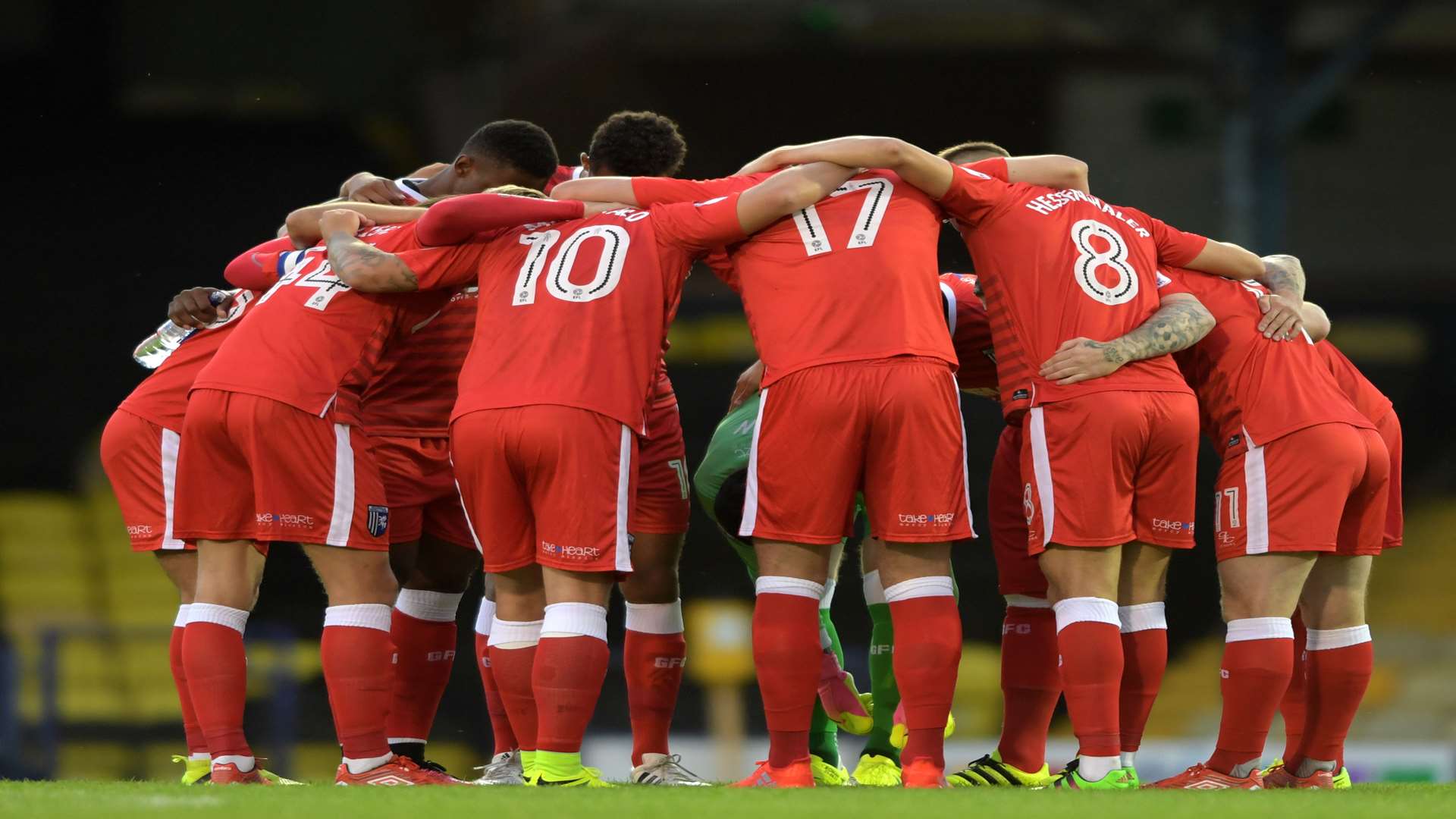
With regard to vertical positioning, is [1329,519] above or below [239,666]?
above

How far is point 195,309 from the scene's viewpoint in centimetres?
579

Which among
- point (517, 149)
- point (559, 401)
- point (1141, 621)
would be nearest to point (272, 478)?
point (559, 401)

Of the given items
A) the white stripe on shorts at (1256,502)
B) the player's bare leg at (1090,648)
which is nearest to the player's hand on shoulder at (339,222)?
the player's bare leg at (1090,648)

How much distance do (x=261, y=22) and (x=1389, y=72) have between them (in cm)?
989

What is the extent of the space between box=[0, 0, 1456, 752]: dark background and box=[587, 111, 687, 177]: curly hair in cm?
795

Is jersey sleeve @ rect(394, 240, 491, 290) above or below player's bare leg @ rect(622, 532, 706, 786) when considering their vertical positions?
above

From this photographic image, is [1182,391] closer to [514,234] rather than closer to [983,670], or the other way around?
[514,234]

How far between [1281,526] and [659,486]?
6.19 feet

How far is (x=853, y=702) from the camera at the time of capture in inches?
220

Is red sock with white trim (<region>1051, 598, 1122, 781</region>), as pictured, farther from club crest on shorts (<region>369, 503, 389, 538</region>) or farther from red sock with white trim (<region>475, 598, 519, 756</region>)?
club crest on shorts (<region>369, 503, 389, 538</region>)

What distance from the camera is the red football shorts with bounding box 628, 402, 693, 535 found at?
5414 mm

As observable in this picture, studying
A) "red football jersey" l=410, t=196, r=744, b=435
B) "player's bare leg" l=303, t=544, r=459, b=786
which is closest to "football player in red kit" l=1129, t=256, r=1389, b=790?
"red football jersey" l=410, t=196, r=744, b=435

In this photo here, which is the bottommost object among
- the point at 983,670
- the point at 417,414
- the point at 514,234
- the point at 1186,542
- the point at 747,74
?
the point at 983,670

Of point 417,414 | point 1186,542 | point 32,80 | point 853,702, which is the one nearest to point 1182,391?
point 1186,542
